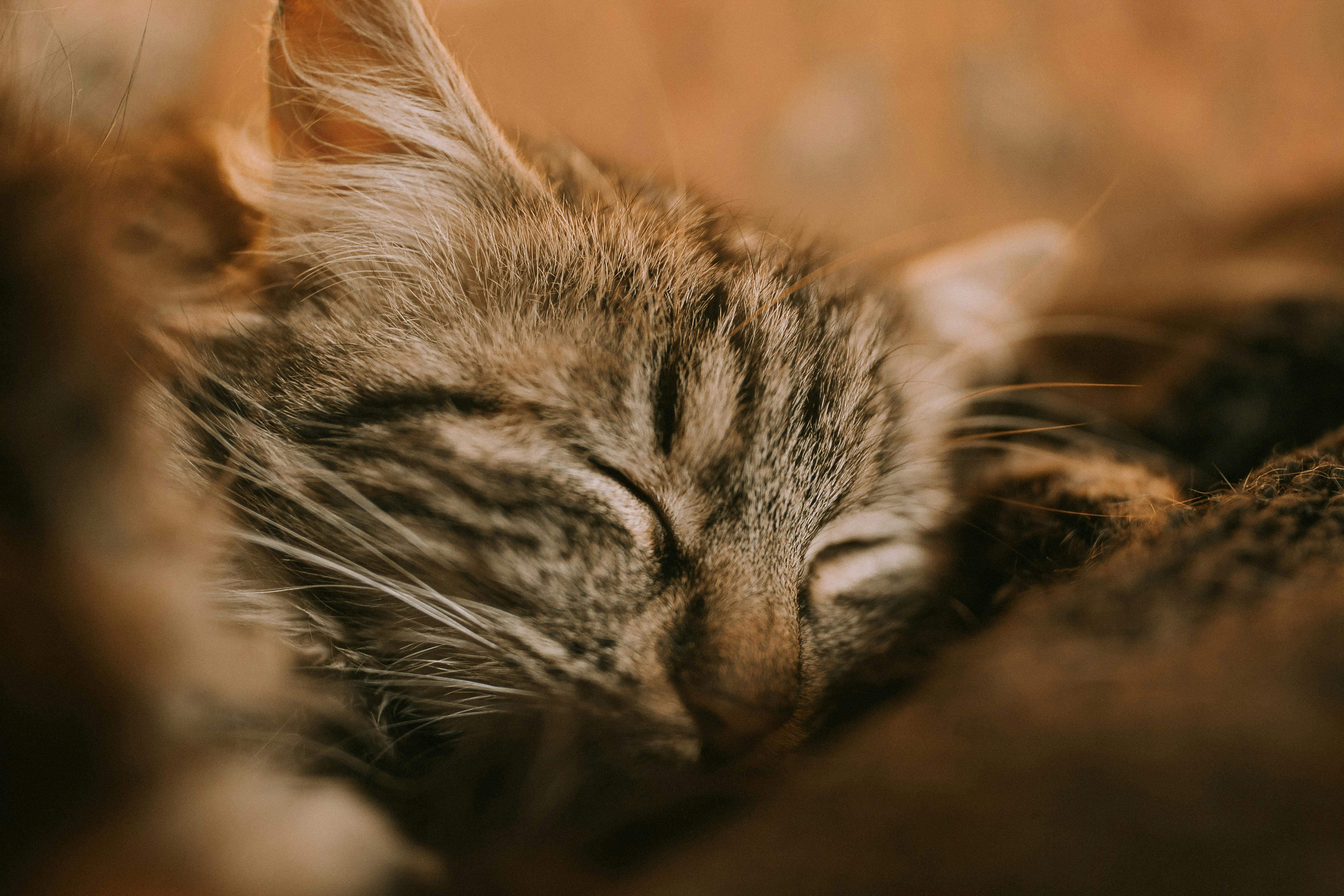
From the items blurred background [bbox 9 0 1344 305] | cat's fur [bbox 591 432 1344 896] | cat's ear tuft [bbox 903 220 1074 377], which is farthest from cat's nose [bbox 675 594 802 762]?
blurred background [bbox 9 0 1344 305]

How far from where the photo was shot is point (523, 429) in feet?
1.85

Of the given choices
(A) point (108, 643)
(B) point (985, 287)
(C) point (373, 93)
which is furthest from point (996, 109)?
(A) point (108, 643)

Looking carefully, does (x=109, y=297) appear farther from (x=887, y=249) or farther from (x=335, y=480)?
(x=887, y=249)

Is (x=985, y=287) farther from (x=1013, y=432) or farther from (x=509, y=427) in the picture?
(x=509, y=427)

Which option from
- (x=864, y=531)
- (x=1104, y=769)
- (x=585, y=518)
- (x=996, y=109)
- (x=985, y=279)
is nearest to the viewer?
(x=1104, y=769)

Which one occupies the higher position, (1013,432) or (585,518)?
(1013,432)

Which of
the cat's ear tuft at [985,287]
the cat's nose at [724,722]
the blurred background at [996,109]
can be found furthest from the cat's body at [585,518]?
the blurred background at [996,109]

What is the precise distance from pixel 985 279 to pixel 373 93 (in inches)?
30.1

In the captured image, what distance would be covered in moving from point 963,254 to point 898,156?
1.36ft

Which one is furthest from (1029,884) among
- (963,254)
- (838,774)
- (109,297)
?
(963,254)

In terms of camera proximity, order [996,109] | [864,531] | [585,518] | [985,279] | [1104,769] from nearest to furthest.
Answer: [1104,769]
[585,518]
[864,531]
[985,279]
[996,109]

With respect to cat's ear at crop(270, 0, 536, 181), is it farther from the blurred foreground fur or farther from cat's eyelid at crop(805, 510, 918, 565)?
cat's eyelid at crop(805, 510, 918, 565)

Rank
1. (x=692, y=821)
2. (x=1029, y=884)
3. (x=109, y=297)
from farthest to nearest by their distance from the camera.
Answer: (x=109, y=297)
(x=692, y=821)
(x=1029, y=884)

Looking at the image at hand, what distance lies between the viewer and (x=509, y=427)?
1.86 feet
